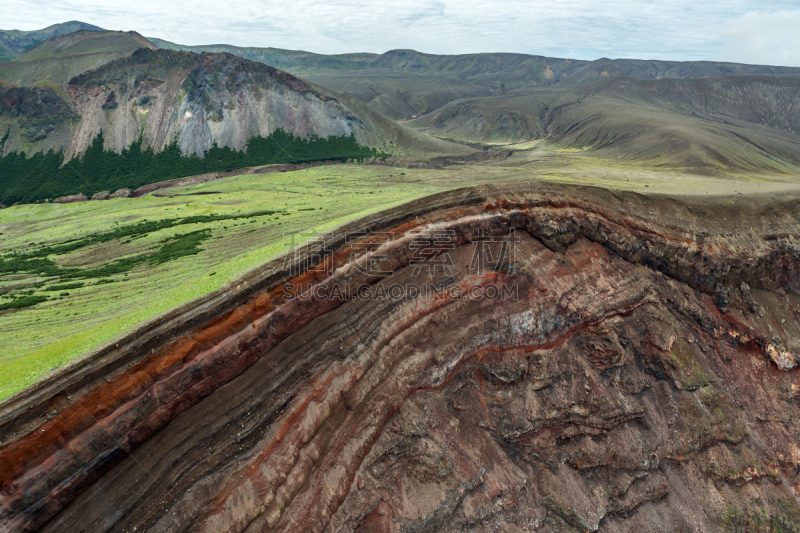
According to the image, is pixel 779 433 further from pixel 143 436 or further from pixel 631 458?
pixel 143 436

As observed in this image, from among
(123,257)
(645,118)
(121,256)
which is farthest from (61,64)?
(645,118)

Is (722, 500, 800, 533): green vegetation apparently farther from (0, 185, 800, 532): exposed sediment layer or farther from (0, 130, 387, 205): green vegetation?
(0, 130, 387, 205): green vegetation

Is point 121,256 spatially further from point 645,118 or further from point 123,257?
point 645,118

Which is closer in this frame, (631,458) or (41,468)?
(41,468)

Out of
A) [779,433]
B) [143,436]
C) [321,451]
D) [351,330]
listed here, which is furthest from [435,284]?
[779,433]

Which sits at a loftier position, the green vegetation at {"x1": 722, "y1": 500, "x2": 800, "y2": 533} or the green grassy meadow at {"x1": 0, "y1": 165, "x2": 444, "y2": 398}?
the green grassy meadow at {"x1": 0, "y1": 165, "x2": 444, "y2": 398}

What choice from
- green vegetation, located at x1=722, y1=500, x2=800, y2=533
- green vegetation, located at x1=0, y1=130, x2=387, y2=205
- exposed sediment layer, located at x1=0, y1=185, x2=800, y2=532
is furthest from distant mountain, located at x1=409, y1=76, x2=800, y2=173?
green vegetation, located at x1=722, y1=500, x2=800, y2=533

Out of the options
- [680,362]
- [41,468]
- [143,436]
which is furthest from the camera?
[680,362]
